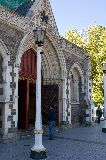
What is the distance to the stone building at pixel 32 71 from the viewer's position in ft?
44.7

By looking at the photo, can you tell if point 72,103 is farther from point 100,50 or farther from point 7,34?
point 100,50

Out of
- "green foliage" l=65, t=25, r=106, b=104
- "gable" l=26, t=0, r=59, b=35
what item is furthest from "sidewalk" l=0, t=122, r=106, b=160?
"green foliage" l=65, t=25, r=106, b=104

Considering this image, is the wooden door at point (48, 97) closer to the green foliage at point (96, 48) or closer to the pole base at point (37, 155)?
the pole base at point (37, 155)

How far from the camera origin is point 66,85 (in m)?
19.0

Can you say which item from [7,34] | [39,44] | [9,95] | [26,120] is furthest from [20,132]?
[39,44]

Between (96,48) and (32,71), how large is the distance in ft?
57.2

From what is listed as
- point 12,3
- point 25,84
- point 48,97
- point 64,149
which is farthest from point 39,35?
point 12,3

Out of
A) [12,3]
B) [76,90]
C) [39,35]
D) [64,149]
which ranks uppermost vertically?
[12,3]

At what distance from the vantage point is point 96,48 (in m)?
32.8

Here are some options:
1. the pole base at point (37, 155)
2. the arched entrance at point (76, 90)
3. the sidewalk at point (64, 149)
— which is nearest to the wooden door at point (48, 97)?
the sidewalk at point (64, 149)

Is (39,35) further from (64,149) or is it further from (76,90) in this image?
(76,90)

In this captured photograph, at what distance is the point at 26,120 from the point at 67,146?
4.00 m

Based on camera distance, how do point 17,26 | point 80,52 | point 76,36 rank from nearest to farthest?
point 17,26, point 80,52, point 76,36

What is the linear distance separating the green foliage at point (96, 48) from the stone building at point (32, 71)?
9475mm
